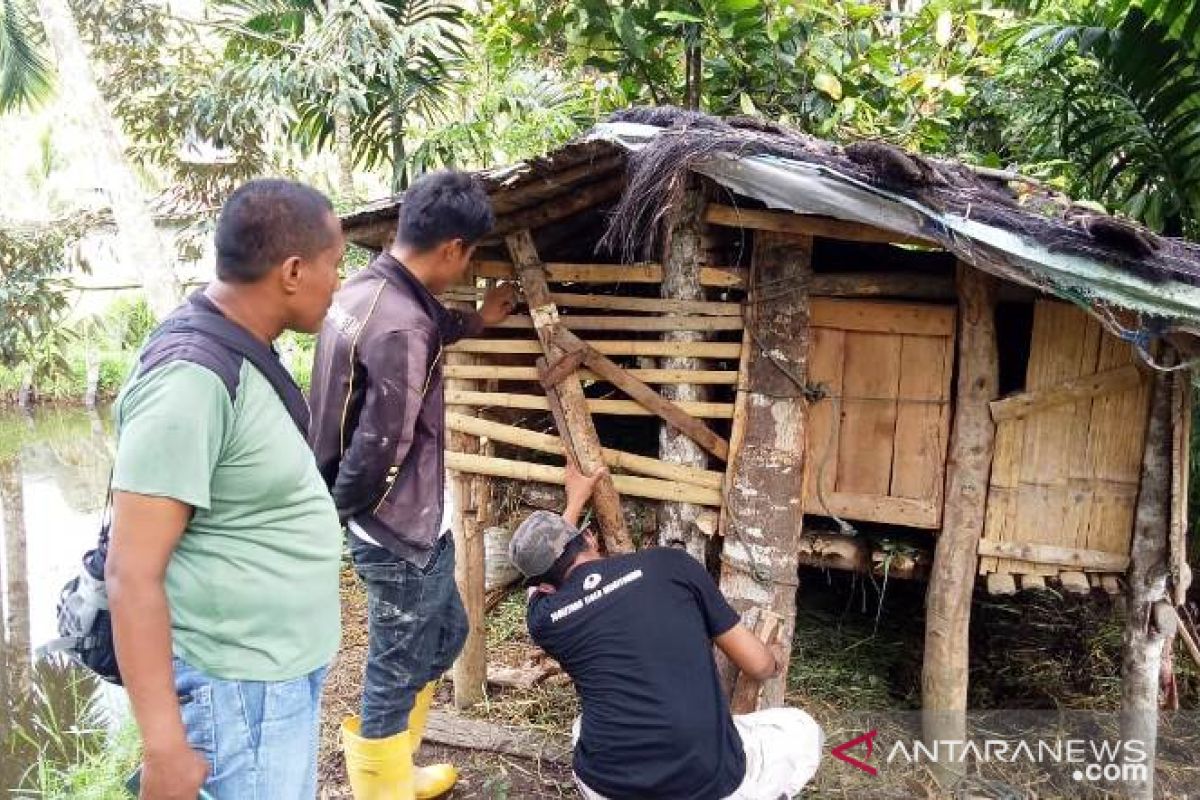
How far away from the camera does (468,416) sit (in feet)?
13.7

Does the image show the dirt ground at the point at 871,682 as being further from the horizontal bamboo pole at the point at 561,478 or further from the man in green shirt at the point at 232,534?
the man in green shirt at the point at 232,534

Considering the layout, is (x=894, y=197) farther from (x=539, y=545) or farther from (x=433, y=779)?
(x=433, y=779)

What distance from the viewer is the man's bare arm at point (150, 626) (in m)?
1.45

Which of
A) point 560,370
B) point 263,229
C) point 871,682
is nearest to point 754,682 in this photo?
point 560,370

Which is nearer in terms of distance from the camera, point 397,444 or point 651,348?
point 397,444

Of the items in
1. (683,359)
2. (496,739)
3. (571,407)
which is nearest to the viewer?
(683,359)

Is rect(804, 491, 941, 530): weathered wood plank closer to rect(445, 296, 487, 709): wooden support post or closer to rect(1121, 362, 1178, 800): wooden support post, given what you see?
rect(1121, 362, 1178, 800): wooden support post

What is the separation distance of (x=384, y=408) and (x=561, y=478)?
1498 millimetres

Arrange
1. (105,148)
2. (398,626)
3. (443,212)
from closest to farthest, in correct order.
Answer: (443,212), (398,626), (105,148)

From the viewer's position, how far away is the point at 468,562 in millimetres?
4262

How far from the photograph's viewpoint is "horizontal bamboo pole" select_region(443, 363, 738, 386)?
3.66 m

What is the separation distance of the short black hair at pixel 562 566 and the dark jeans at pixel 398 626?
1.24 ft

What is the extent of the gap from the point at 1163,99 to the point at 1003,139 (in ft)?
7.16

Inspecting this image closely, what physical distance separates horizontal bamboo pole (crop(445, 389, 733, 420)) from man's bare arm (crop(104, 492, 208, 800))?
2444 millimetres
